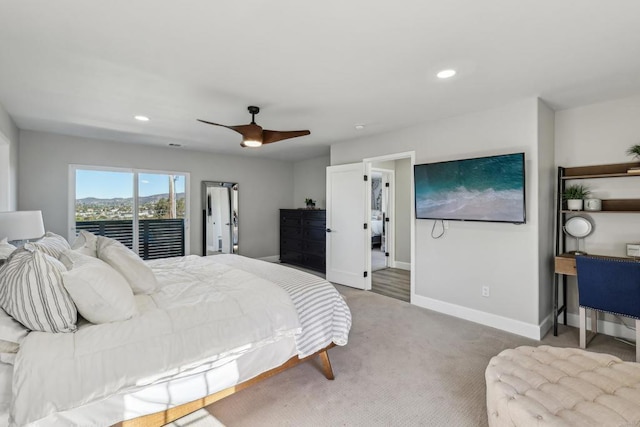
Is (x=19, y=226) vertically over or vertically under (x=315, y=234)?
over

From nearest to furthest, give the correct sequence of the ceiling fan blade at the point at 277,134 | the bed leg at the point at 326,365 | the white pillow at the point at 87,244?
the white pillow at the point at 87,244, the bed leg at the point at 326,365, the ceiling fan blade at the point at 277,134

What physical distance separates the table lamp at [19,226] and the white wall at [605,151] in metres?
5.32

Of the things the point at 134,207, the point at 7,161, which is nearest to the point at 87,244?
the point at 7,161

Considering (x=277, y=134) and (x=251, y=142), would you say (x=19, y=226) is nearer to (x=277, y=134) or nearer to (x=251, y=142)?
(x=251, y=142)

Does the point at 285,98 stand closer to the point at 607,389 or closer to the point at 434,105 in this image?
the point at 434,105

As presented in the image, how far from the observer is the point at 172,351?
151cm

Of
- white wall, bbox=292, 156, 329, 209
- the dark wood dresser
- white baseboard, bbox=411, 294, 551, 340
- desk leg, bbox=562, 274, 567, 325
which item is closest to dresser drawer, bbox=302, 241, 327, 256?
the dark wood dresser

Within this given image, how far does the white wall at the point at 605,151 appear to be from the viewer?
2971 mm

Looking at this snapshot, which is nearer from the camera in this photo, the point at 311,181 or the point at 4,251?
the point at 4,251

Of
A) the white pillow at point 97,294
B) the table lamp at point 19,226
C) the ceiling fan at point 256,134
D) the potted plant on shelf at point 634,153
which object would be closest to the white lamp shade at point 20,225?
the table lamp at point 19,226

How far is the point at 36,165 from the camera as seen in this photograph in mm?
4348

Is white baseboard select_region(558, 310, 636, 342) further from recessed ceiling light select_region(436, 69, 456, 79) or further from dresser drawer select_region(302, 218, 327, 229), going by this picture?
dresser drawer select_region(302, 218, 327, 229)

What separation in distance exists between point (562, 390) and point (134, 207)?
582cm

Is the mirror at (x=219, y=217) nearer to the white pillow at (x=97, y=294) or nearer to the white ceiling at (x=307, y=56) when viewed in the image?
the white ceiling at (x=307, y=56)
